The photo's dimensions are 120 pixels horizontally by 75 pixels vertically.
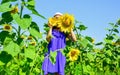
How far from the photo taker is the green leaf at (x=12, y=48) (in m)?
2.88

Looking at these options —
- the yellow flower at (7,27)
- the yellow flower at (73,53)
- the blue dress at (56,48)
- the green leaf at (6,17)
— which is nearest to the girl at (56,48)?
the blue dress at (56,48)

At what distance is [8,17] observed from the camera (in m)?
3.03

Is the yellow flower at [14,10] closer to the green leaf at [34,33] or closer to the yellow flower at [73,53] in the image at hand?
the green leaf at [34,33]

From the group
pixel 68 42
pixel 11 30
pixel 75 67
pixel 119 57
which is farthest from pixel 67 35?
pixel 119 57

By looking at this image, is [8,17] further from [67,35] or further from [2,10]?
[67,35]

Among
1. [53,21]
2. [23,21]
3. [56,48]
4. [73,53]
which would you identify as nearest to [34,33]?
[23,21]

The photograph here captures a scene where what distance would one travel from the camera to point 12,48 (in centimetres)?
290

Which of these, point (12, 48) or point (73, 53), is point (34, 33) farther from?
point (73, 53)

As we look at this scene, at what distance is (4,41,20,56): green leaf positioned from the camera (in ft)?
9.44

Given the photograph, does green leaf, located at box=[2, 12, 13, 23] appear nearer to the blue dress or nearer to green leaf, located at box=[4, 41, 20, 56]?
green leaf, located at box=[4, 41, 20, 56]

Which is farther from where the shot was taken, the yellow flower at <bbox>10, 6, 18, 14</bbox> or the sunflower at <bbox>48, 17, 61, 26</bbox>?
the sunflower at <bbox>48, 17, 61, 26</bbox>

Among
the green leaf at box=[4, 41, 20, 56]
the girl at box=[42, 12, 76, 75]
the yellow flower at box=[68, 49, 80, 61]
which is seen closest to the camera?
the green leaf at box=[4, 41, 20, 56]

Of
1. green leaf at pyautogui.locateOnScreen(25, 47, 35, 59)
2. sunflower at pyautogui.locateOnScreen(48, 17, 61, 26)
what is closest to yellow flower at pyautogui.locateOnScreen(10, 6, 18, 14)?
green leaf at pyautogui.locateOnScreen(25, 47, 35, 59)

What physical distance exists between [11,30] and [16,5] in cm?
21
